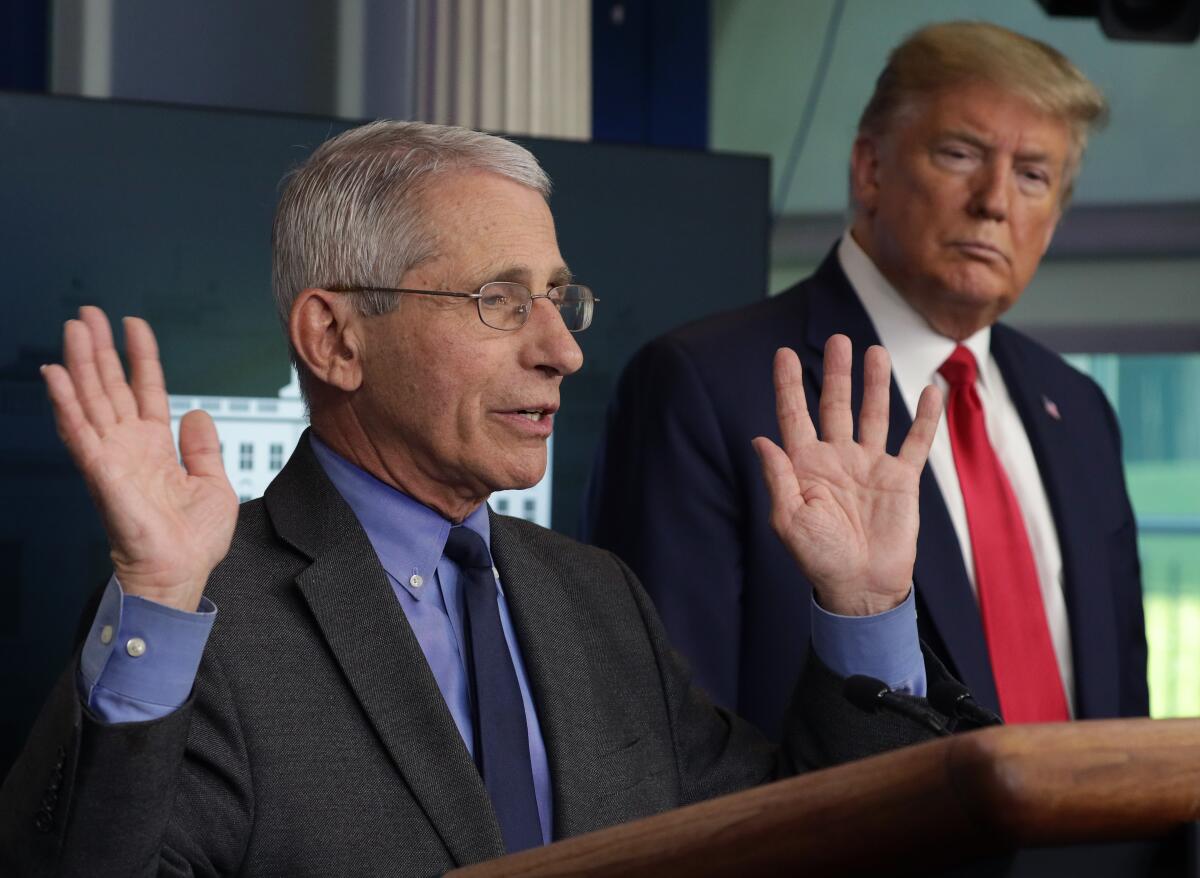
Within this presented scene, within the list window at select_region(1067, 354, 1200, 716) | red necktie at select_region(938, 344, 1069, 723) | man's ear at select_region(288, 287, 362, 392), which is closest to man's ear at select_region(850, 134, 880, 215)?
red necktie at select_region(938, 344, 1069, 723)

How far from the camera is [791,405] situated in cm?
173

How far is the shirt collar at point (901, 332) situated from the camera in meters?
2.41

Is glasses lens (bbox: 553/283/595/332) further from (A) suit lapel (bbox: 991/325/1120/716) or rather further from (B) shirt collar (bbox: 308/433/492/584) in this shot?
(A) suit lapel (bbox: 991/325/1120/716)

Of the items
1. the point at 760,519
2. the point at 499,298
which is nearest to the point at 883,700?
the point at 499,298

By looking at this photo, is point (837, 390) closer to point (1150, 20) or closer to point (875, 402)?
point (875, 402)

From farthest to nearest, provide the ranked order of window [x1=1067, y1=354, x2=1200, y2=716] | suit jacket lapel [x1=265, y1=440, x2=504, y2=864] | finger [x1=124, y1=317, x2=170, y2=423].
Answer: window [x1=1067, y1=354, x2=1200, y2=716], suit jacket lapel [x1=265, y1=440, x2=504, y2=864], finger [x1=124, y1=317, x2=170, y2=423]

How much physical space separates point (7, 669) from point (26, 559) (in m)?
0.17

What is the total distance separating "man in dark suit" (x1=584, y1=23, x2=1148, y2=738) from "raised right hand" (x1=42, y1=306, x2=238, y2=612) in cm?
104

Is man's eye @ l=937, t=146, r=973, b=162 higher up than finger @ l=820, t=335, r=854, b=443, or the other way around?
man's eye @ l=937, t=146, r=973, b=162

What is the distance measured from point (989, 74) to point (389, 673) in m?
1.45

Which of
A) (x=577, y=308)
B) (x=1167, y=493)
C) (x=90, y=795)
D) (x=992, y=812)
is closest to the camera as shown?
(x=992, y=812)

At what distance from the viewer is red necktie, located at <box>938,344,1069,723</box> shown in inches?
88.7

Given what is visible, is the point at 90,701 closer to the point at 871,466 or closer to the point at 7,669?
the point at 871,466

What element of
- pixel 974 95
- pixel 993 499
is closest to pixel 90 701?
pixel 993 499
